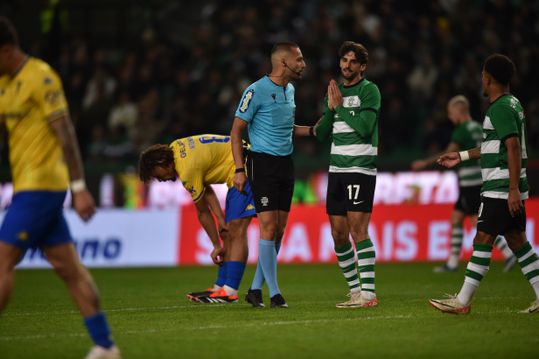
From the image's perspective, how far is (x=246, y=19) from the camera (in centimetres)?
Answer: 2320

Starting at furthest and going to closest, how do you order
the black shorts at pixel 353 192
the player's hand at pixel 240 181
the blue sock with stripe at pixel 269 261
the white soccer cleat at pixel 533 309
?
the blue sock with stripe at pixel 269 261
the black shorts at pixel 353 192
the player's hand at pixel 240 181
the white soccer cleat at pixel 533 309

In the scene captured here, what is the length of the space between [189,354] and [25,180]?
66.2 inches

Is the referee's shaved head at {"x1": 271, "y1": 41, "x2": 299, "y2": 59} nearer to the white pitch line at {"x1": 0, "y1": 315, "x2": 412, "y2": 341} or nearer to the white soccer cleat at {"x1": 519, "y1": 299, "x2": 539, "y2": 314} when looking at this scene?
the white pitch line at {"x1": 0, "y1": 315, "x2": 412, "y2": 341}

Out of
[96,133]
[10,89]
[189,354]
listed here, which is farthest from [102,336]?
[96,133]

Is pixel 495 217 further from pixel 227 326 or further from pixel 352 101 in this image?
pixel 227 326

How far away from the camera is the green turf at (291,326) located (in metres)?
7.07

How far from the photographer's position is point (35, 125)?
6555 mm

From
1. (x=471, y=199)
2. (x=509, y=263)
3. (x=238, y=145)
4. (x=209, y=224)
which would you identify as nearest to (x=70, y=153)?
(x=238, y=145)

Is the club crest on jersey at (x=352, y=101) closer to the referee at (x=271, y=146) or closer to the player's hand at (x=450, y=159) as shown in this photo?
the referee at (x=271, y=146)

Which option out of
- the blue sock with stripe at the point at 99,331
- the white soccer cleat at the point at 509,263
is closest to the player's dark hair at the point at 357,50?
the blue sock with stripe at the point at 99,331

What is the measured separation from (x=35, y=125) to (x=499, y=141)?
4.24m

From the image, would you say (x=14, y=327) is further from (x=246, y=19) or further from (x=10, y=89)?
(x=246, y=19)

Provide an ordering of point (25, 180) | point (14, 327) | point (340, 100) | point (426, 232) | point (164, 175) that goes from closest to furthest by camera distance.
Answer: point (25, 180) < point (14, 327) < point (340, 100) < point (164, 175) < point (426, 232)

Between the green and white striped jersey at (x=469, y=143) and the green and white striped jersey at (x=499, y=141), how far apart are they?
20.4 ft
